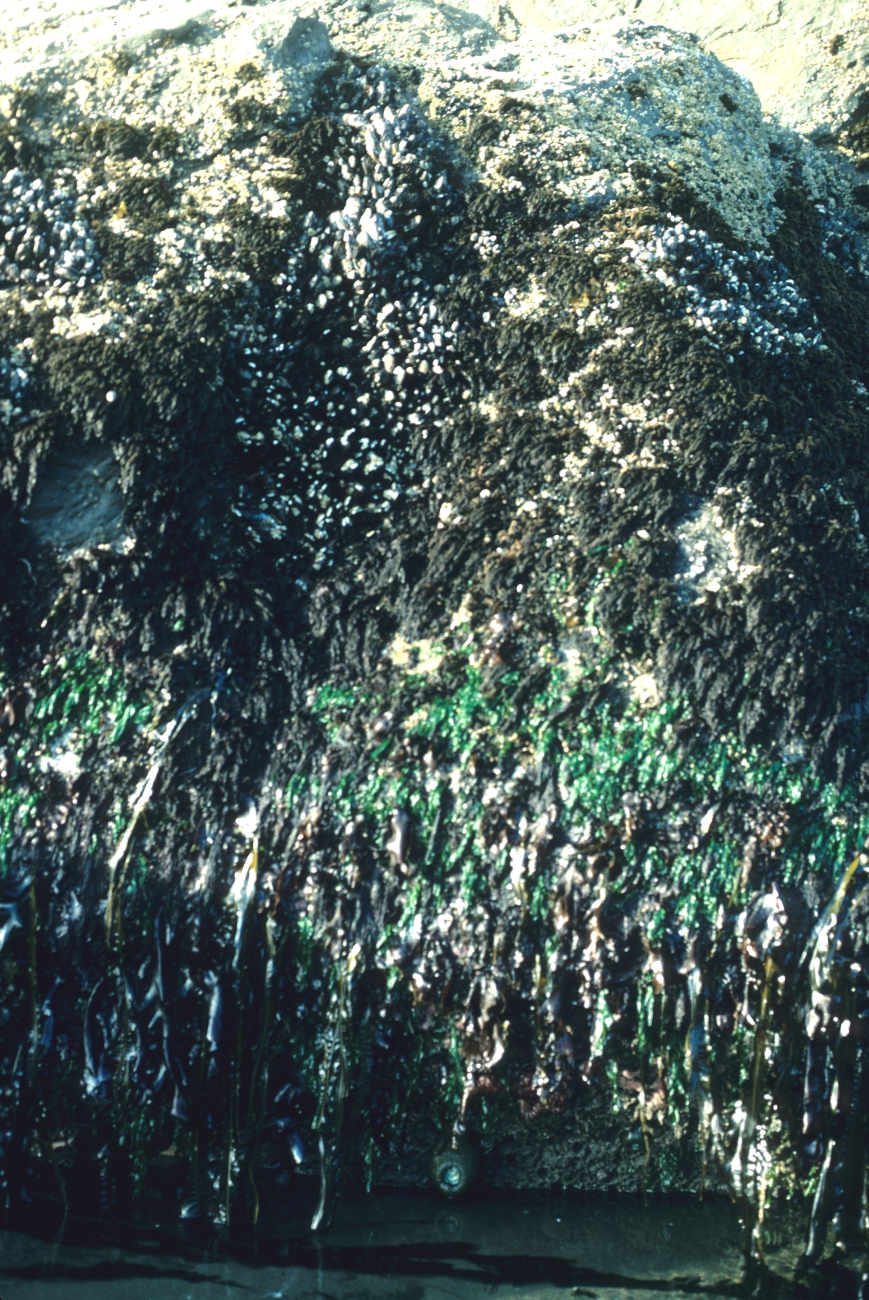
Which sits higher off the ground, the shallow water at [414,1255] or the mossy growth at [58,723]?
the mossy growth at [58,723]

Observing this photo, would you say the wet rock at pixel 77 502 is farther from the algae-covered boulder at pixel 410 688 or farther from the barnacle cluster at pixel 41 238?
the barnacle cluster at pixel 41 238

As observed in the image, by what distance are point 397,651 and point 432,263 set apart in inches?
69.7

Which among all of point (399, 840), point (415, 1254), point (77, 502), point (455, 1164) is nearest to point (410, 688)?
point (399, 840)

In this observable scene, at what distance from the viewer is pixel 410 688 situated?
338 centimetres

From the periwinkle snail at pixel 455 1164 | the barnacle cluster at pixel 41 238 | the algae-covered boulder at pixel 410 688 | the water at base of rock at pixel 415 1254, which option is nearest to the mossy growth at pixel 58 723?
the algae-covered boulder at pixel 410 688

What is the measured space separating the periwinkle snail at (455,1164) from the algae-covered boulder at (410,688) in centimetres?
1

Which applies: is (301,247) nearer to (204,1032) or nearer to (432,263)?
(432,263)

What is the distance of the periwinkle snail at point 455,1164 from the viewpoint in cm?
320

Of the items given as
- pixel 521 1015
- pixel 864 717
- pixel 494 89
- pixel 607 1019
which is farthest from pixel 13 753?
pixel 494 89

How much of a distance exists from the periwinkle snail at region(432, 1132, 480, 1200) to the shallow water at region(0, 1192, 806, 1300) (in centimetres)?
6

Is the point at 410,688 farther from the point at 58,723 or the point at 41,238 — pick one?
the point at 41,238

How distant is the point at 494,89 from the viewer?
448 cm

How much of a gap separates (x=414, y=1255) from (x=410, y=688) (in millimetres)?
1827

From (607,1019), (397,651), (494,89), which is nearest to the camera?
(607,1019)
